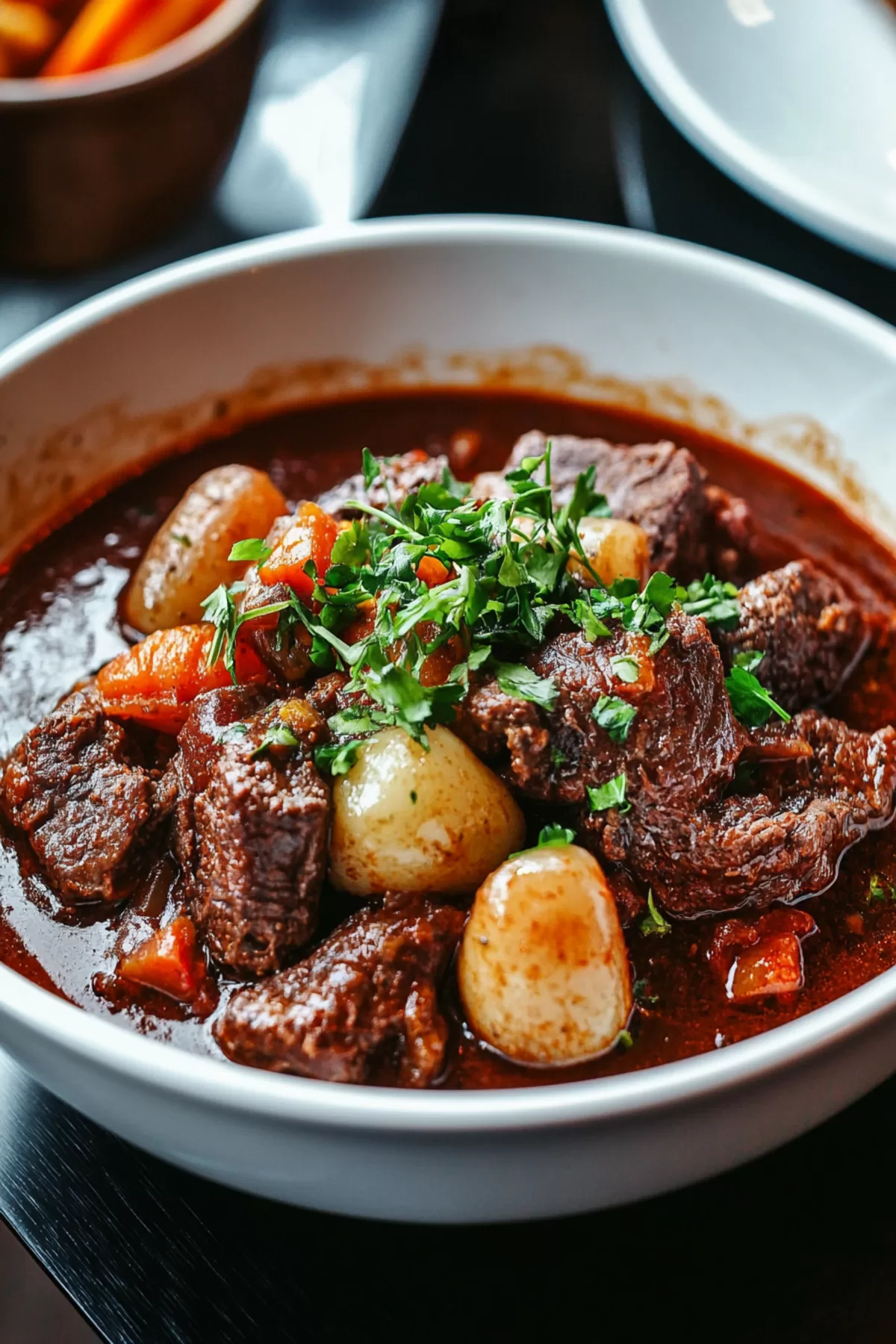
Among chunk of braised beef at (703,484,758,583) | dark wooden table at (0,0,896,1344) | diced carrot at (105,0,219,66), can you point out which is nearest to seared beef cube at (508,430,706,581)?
chunk of braised beef at (703,484,758,583)

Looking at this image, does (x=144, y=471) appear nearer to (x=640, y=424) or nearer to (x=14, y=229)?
(x=14, y=229)

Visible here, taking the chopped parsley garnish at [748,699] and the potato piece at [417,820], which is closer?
the potato piece at [417,820]

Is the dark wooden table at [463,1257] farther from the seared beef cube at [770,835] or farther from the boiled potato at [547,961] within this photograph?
the seared beef cube at [770,835]

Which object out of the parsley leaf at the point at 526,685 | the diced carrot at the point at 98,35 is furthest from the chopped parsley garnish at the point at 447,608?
the diced carrot at the point at 98,35

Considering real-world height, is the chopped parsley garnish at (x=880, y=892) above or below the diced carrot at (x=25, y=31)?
below

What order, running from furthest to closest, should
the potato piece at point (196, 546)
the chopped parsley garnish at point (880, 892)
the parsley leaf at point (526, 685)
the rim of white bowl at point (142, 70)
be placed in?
the rim of white bowl at point (142, 70)
the potato piece at point (196, 546)
the chopped parsley garnish at point (880, 892)
the parsley leaf at point (526, 685)

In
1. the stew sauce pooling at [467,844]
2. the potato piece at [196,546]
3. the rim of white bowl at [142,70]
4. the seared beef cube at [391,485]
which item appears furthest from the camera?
the rim of white bowl at [142,70]

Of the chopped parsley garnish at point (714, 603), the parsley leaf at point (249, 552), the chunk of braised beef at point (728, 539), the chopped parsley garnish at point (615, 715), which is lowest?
the chunk of braised beef at point (728, 539)

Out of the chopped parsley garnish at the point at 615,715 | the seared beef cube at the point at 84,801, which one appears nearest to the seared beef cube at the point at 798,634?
the chopped parsley garnish at the point at 615,715
